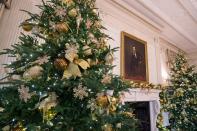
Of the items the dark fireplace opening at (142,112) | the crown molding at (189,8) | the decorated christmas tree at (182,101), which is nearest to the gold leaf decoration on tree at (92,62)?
the dark fireplace opening at (142,112)

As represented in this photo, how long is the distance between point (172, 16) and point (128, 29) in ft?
5.09

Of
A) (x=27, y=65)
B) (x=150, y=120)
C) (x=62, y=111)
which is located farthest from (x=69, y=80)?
(x=150, y=120)

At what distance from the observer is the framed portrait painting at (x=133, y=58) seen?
14.9ft

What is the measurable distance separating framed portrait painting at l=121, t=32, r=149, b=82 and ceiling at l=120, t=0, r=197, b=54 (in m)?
0.80

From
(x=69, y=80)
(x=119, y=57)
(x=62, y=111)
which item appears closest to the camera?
(x=62, y=111)

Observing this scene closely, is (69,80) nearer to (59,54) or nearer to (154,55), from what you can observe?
(59,54)

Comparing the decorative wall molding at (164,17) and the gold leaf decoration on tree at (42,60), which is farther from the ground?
the decorative wall molding at (164,17)

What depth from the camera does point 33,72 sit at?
1.74m

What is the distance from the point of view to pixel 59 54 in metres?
1.97

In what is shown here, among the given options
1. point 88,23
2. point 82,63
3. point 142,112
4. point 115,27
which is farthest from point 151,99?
point 82,63

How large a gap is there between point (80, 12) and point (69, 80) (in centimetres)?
102

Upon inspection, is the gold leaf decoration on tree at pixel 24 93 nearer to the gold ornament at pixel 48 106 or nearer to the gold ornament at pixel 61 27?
the gold ornament at pixel 48 106

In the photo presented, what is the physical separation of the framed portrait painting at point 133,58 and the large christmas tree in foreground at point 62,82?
7.25 feet

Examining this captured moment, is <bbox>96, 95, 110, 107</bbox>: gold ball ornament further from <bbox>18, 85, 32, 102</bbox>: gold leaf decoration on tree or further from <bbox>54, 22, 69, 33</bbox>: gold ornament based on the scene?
<bbox>54, 22, 69, 33</bbox>: gold ornament
